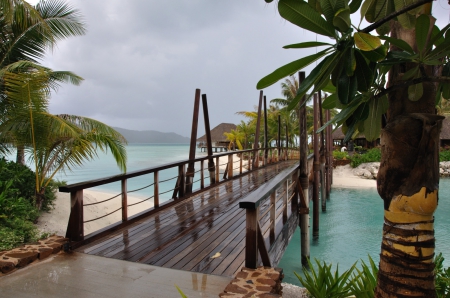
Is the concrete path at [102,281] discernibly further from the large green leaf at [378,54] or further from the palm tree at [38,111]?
the palm tree at [38,111]

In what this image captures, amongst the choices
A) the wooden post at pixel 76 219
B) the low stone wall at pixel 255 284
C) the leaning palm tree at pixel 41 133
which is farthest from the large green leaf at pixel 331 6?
the leaning palm tree at pixel 41 133

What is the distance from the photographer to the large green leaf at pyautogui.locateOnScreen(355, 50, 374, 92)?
1289 millimetres

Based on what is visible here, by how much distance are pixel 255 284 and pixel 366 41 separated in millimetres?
1984

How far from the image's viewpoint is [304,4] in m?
1.25

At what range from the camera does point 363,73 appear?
1304mm

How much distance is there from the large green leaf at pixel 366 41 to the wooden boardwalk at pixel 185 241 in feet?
7.47

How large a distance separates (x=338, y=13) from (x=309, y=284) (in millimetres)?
2765

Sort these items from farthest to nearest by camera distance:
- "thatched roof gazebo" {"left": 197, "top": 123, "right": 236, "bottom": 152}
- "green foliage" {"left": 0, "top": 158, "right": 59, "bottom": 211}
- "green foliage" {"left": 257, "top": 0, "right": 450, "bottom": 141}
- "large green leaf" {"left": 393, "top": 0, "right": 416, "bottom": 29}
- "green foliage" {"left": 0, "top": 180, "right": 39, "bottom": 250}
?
"thatched roof gazebo" {"left": 197, "top": 123, "right": 236, "bottom": 152}
"green foliage" {"left": 0, "top": 158, "right": 59, "bottom": 211}
"green foliage" {"left": 0, "top": 180, "right": 39, "bottom": 250}
"large green leaf" {"left": 393, "top": 0, "right": 416, "bottom": 29}
"green foliage" {"left": 257, "top": 0, "right": 450, "bottom": 141}

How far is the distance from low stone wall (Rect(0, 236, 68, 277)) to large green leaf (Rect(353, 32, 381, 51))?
3.19 m

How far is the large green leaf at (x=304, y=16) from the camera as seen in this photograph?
1254 mm

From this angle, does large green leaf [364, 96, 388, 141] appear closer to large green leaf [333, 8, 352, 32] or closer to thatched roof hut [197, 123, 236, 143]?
large green leaf [333, 8, 352, 32]

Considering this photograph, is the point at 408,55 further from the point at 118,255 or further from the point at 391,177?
the point at 118,255

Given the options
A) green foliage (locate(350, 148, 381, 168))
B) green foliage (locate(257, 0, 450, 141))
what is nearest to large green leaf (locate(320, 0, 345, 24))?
green foliage (locate(257, 0, 450, 141))

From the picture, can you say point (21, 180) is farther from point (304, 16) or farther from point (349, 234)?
point (349, 234)
